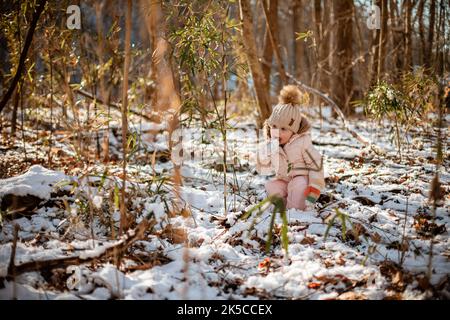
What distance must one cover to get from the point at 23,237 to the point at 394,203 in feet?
8.60

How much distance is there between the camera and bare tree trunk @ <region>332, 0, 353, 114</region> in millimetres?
6762

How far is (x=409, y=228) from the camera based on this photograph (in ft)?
7.51

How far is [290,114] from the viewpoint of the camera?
8.66 feet

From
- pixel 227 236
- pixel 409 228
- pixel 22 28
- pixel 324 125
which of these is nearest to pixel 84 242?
pixel 227 236

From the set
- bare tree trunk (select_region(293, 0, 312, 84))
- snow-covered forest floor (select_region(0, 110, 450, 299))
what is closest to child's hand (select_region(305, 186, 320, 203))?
snow-covered forest floor (select_region(0, 110, 450, 299))

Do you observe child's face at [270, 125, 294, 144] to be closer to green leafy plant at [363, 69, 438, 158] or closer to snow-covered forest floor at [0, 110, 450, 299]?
snow-covered forest floor at [0, 110, 450, 299]

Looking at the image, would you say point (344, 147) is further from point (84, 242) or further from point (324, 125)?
point (84, 242)

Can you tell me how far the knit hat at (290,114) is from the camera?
2641 mm

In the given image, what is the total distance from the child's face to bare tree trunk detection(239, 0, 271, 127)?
164 centimetres

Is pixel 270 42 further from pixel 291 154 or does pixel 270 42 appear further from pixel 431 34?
pixel 291 154

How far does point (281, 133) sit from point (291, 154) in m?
0.18

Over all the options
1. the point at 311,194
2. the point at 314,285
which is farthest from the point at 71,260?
the point at 311,194

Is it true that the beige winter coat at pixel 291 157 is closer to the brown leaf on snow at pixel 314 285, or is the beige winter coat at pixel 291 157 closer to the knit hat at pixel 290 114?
the knit hat at pixel 290 114
